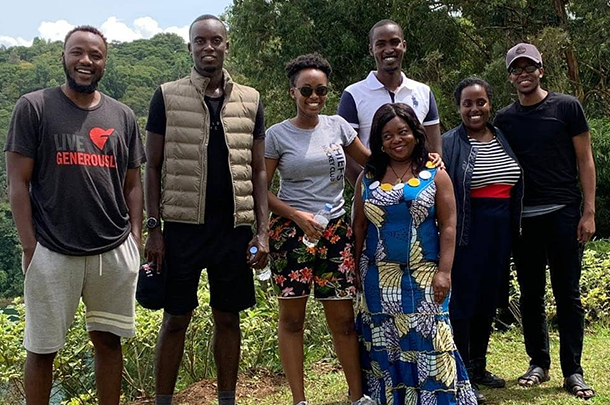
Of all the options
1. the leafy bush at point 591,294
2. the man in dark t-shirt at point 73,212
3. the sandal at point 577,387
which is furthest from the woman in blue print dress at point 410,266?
the leafy bush at point 591,294

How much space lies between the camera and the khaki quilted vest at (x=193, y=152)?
341 centimetres

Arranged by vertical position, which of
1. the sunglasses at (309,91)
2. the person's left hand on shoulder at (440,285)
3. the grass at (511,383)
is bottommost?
the grass at (511,383)

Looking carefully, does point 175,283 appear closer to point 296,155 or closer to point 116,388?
point 116,388

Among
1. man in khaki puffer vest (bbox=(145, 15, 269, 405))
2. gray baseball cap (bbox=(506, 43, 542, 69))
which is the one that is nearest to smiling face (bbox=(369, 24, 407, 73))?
gray baseball cap (bbox=(506, 43, 542, 69))

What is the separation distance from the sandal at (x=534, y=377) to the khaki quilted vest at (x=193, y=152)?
2108mm

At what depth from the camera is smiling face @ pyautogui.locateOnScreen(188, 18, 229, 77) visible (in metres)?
3.45

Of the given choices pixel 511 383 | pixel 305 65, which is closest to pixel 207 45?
pixel 305 65

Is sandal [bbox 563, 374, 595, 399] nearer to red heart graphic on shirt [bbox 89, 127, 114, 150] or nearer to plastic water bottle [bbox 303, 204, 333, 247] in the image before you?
plastic water bottle [bbox 303, 204, 333, 247]

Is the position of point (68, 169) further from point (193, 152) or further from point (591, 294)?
point (591, 294)

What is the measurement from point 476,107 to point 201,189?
1693mm

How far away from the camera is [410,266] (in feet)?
11.7

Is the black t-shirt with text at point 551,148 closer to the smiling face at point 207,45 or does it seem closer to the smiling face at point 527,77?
the smiling face at point 527,77

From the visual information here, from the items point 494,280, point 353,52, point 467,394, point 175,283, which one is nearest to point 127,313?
point 175,283

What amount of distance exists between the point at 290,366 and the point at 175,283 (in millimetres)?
782
